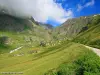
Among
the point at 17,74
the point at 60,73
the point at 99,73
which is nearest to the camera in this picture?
the point at 99,73

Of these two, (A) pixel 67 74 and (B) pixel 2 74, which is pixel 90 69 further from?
(B) pixel 2 74

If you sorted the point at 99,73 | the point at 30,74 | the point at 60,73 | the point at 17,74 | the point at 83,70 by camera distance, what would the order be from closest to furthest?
the point at 99,73 → the point at 83,70 → the point at 60,73 → the point at 30,74 → the point at 17,74

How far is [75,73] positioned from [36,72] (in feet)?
208

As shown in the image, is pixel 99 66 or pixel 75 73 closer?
pixel 99 66

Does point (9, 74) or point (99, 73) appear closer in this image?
point (99, 73)

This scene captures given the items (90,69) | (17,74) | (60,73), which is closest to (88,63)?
(90,69)

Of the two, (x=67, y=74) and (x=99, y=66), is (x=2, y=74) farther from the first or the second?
(x=99, y=66)

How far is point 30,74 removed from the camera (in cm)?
13438

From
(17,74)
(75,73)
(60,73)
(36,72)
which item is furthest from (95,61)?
(17,74)

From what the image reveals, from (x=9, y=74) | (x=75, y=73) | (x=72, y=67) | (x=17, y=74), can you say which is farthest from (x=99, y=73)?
(x=9, y=74)

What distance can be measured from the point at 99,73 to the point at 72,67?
15.9 meters

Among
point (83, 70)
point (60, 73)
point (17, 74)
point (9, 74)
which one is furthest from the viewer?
point (9, 74)

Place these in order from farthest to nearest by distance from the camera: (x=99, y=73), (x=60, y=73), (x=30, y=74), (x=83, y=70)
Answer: (x=30, y=74) → (x=60, y=73) → (x=83, y=70) → (x=99, y=73)

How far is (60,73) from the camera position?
7756 centimetres
